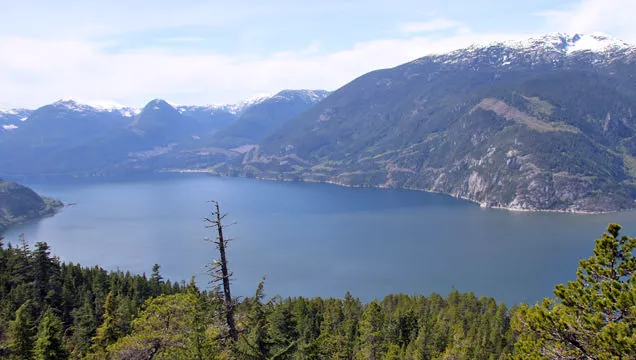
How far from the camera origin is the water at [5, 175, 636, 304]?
108062mm

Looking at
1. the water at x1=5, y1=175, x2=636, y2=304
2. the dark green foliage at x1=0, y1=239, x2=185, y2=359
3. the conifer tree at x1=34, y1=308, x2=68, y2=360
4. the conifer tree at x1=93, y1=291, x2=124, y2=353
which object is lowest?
the water at x1=5, y1=175, x2=636, y2=304

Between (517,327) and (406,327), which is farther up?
(517,327)

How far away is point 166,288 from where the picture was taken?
3000 inches

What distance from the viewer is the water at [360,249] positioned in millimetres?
108062

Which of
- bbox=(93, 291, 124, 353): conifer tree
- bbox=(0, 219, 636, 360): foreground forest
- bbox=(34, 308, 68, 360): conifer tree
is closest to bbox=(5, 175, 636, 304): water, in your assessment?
bbox=(0, 219, 636, 360): foreground forest

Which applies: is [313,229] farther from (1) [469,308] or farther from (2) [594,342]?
(2) [594,342]

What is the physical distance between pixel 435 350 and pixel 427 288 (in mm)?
57724

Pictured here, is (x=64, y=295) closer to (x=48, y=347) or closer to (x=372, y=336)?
(x=48, y=347)

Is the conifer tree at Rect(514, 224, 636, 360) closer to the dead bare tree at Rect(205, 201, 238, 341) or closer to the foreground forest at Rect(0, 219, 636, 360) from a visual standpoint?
the foreground forest at Rect(0, 219, 636, 360)

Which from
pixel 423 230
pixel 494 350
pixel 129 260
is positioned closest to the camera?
pixel 494 350

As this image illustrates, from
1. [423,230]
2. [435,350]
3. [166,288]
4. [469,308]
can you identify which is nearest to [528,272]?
[469,308]

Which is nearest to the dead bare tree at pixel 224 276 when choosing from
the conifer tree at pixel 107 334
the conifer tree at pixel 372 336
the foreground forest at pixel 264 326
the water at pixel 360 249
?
the foreground forest at pixel 264 326

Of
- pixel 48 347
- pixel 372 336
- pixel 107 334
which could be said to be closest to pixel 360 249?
pixel 372 336

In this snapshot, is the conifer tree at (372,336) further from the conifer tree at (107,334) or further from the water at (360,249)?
the water at (360,249)
